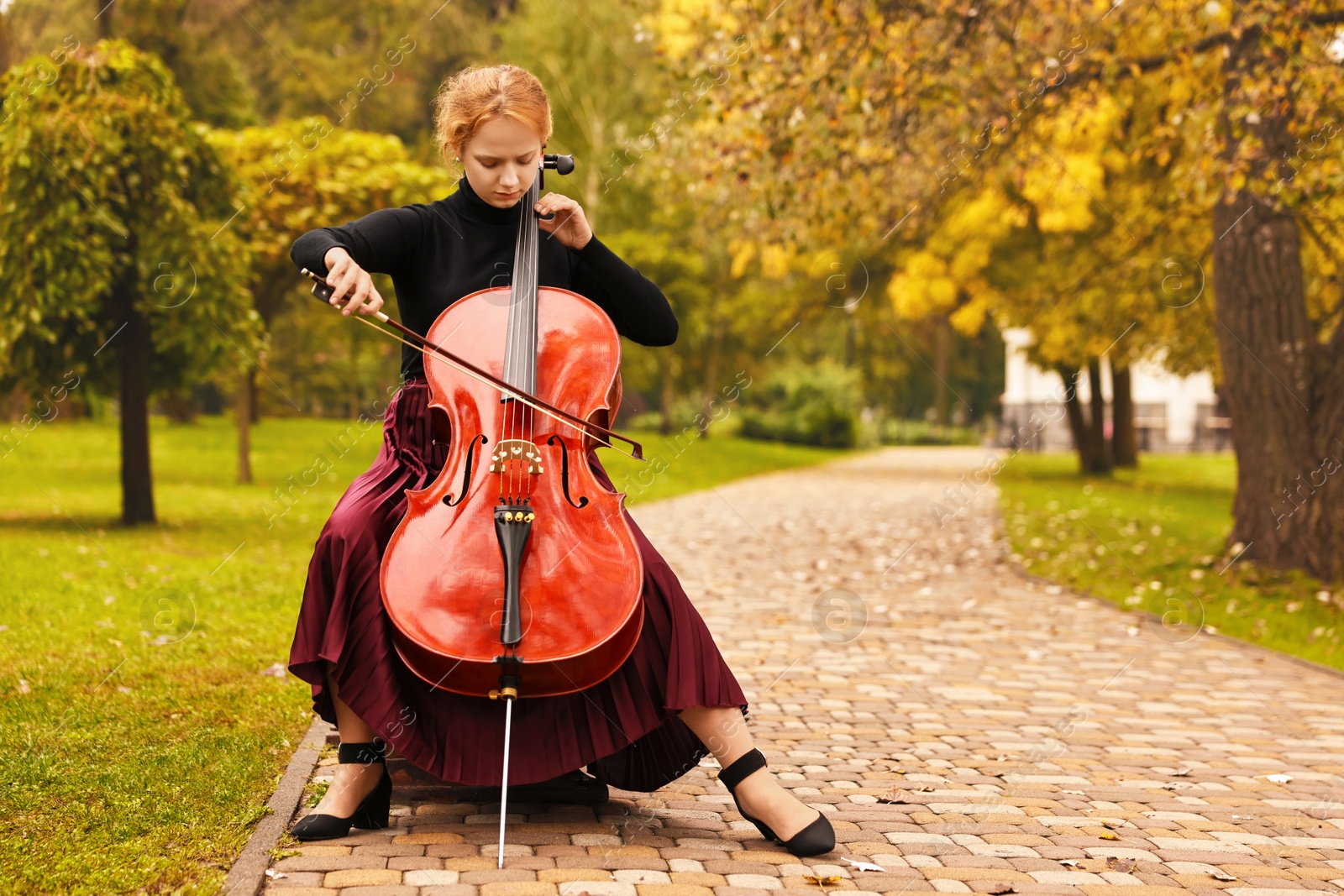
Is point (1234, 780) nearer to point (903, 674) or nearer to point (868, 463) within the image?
point (903, 674)

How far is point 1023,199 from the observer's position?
54.2 ft

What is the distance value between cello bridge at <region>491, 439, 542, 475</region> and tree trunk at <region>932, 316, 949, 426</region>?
31939 mm

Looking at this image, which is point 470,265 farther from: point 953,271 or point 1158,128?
point 953,271

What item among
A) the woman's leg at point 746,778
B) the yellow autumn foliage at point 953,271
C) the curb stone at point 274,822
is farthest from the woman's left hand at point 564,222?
the yellow autumn foliage at point 953,271

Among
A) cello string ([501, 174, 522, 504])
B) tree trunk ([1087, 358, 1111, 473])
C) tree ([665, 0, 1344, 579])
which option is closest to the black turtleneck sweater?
cello string ([501, 174, 522, 504])

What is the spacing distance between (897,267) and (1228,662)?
15.0 meters

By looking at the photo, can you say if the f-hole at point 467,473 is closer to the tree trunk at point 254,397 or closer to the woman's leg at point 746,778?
the woman's leg at point 746,778

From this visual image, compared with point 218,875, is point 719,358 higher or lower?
higher

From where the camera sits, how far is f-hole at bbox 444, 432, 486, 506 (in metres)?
2.63

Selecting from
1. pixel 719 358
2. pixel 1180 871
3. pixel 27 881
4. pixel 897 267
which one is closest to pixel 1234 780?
pixel 1180 871

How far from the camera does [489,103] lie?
2.84m

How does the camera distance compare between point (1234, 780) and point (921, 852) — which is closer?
point (921, 852)

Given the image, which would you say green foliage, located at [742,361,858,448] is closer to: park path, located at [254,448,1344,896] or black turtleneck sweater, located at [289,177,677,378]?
park path, located at [254,448,1344,896]

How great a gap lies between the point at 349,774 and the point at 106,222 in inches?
268
